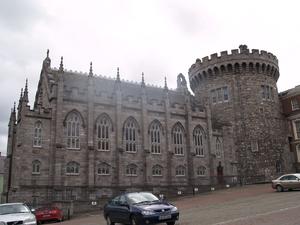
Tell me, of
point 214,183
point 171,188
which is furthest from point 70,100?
point 214,183

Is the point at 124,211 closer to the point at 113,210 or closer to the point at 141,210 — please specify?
the point at 113,210

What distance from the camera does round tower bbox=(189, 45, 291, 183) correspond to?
50344mm

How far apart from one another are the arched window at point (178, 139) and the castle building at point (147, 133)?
0.41 ft

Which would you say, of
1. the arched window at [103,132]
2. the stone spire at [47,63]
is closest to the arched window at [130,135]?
the arched window at [103,132]

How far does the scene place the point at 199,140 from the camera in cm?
4981

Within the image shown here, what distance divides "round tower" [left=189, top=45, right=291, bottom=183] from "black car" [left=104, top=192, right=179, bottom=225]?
3527 centimetres

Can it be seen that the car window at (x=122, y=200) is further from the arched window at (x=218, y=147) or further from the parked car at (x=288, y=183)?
the arched window at (x=218, y=147)

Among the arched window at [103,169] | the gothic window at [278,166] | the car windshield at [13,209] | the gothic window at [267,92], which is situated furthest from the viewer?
the gothic window at [267,92]

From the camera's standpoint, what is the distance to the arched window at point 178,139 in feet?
156

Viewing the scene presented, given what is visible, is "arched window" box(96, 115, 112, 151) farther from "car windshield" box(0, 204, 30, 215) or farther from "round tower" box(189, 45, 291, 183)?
"car windshield" box(0, 204, 30, 215)

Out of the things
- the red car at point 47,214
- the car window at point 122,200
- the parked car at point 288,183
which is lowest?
the red car at point 47,214

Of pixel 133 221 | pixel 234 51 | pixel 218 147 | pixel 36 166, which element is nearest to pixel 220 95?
pixel 234 51

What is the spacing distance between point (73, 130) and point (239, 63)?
81.4 feet

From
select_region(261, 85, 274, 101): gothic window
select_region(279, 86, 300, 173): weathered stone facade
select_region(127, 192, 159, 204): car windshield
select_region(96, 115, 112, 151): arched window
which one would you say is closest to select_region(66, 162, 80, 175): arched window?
select_region(96, 115, 112, 151): arched window
